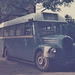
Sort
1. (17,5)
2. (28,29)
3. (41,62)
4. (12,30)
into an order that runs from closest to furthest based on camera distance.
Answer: (41,62), (28,29), (12,30), (17,5)

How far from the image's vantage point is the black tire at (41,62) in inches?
341

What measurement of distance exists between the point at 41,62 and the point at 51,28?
1.87m

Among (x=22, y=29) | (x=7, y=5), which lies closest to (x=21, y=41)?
(x=22, y=29)

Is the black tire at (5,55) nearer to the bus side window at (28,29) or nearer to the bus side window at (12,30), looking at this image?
the bus side window at (12,30)

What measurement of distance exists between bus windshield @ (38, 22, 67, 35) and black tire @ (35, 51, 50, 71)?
44.1 inches

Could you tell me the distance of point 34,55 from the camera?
955cm

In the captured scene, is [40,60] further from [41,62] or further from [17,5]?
[17,5]

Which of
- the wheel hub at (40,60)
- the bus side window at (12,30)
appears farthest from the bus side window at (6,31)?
the wheel hub at (40,60)

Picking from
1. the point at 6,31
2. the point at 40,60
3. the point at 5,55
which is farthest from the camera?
the point at 5,55

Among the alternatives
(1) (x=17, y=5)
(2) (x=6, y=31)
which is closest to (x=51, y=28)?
(2) (x=6, y=31)

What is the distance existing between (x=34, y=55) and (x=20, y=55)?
1752mm

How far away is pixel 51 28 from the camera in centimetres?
985

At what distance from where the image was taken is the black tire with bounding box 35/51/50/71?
28.5 ft

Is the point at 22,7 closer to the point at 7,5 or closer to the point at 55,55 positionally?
the point at 7,5
